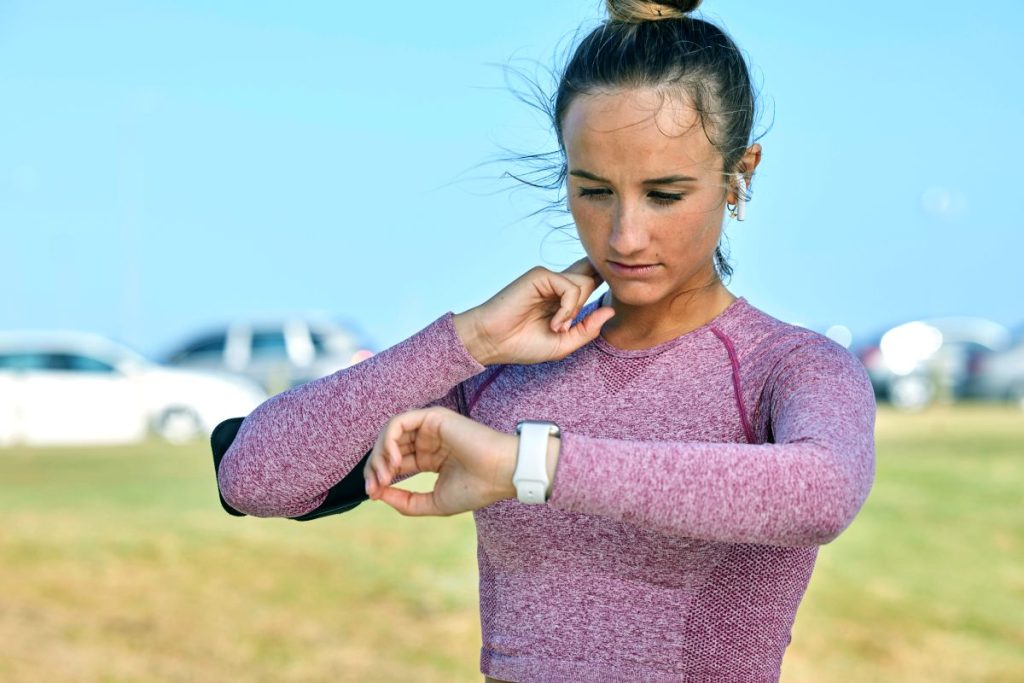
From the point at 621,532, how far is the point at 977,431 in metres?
11.2

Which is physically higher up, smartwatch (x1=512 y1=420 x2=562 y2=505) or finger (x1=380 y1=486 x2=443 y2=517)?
smartwatch (x1=512 y1=420 x2=562 y2=505)

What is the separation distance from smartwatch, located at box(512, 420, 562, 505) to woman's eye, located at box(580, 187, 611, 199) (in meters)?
0.44

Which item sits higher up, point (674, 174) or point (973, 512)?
point (674, 174)

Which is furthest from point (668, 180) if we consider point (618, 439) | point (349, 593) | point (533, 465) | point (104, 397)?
point (104, 397)

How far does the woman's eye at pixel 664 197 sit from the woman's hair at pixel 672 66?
91mm

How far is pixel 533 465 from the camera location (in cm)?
154

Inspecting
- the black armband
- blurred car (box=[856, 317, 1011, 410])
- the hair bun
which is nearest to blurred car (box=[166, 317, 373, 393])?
blurred car (box=[856, 317, 1011, 410])

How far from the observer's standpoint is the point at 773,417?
1811 mm

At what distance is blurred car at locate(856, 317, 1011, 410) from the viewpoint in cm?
1823

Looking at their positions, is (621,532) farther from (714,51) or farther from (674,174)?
(714,51)

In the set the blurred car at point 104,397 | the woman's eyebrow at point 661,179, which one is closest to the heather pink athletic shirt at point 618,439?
the woman's eyebrow at point 661,179

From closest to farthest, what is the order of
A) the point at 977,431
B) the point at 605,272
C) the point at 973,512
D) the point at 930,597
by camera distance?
the point at 605,272
the point at 930,597
the point at 973,512
the point at 977,431

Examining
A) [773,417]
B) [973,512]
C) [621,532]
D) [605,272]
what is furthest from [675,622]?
[973,512]

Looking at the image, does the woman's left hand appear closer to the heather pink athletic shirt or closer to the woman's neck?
the heather pink athletic shirt
